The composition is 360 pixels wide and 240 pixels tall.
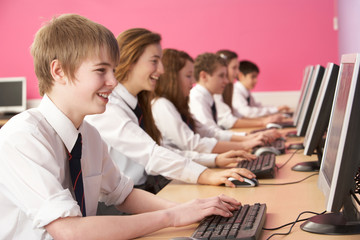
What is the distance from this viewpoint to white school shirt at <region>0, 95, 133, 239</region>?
46.5 inches

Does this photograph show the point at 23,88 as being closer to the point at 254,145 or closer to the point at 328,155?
the point at 254,145

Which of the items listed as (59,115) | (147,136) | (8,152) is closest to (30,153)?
(8,152)

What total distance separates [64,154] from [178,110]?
149cm

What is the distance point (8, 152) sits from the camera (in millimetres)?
1201

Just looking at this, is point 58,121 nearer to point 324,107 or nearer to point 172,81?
point 324,107

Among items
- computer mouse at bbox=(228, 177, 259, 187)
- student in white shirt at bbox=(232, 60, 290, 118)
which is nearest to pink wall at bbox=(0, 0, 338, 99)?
student in white shirt at bbox=(232, 60, 290, 118)

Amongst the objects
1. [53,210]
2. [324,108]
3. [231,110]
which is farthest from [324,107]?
[231,110]

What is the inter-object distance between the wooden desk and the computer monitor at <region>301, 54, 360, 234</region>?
4 centimetres

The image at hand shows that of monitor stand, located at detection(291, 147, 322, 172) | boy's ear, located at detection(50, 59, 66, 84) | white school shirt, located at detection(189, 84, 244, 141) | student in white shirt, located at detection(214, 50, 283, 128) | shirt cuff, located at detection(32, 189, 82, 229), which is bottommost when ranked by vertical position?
student in white shirt, located at detection(214, 50, 283, 128)

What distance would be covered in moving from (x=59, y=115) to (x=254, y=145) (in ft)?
5.19

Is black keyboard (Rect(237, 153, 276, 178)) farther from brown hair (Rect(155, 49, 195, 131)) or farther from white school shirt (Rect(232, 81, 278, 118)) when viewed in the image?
white school shirt (Rect(232, 81, 278, 118))

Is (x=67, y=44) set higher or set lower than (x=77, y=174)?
higher

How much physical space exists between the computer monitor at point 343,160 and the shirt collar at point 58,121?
647 millimetres

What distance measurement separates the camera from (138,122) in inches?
90.0
